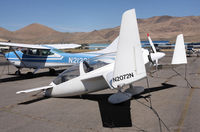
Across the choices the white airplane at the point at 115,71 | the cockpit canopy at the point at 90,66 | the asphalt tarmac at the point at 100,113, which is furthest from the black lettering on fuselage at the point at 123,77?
the cockpit canopy at the point at 90,66

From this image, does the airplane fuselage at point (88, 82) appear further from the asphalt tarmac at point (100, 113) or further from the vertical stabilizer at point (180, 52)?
the vertical stabilizer at point (180, 52)

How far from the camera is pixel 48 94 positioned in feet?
26.4

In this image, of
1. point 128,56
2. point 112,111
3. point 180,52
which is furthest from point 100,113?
point 180,52

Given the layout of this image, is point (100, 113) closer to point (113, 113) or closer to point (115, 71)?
point (113, 113)

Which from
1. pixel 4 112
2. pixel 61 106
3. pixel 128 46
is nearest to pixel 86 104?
pixel 61 106

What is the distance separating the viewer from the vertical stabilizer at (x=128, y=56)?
4715 mm

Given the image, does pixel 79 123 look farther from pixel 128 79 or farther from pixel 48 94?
pixel 48 94

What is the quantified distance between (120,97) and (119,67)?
2.26 m

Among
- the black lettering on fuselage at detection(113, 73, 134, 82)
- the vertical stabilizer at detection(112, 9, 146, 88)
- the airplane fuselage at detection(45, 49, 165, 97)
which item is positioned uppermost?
the vertical stabilizer at detection(112, 9, 146, 88)

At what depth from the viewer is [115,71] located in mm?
4969

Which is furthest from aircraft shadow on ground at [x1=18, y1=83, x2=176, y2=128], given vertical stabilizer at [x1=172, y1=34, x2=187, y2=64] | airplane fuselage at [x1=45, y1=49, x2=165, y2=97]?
vertical stabilizer at [x1=172, y1=34, x2=187, y2=64]

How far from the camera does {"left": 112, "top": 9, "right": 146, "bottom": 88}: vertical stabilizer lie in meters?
4.71

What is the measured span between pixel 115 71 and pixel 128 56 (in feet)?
1.76

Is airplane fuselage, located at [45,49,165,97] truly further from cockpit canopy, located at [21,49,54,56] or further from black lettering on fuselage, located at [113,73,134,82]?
cockpit canopy, located at [21,49,54,56]
